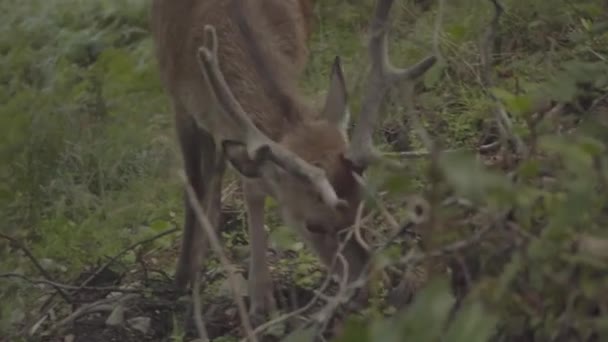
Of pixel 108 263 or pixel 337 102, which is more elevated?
pixel 337 102

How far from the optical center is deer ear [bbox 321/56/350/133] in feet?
22.5

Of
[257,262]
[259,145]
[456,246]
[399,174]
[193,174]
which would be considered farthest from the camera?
[193,174]

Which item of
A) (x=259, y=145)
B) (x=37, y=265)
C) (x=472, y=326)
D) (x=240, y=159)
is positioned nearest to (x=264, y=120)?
(x=240, y=159)

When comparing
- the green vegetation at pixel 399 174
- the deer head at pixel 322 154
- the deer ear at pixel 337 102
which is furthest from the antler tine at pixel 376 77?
the deer ear at pixel 337 102

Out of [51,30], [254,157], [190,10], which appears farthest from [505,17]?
[51,30]

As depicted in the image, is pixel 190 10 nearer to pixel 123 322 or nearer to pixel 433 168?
pixel 123 322

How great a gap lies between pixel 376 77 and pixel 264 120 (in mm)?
1090

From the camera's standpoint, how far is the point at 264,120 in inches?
275

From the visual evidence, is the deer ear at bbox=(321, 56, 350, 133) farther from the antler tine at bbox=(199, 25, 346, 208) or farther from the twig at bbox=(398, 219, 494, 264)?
the twig at bbox=(398, 219, 494, 264)

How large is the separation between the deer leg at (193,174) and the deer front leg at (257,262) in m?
0.38

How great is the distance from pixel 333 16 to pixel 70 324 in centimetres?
400

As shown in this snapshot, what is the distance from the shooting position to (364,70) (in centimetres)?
817

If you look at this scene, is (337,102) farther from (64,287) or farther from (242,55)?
(64,287)

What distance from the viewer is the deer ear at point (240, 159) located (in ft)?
22.2
